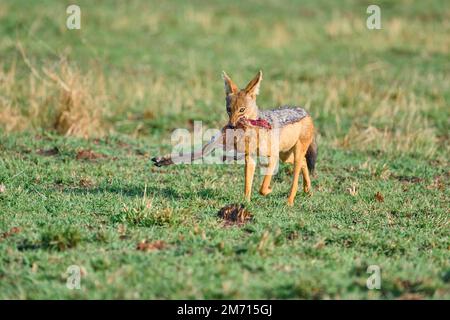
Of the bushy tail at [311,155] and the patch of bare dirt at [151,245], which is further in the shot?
the bushy tail at [311,155]

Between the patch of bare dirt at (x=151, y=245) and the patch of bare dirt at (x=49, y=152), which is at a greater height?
the patch of bare dirt at (x=49, y=152)

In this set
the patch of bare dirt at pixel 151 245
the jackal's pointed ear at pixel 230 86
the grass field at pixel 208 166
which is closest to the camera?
the grass field at pixel 208 166

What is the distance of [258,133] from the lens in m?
8.14

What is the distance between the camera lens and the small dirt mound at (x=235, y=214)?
303 inches

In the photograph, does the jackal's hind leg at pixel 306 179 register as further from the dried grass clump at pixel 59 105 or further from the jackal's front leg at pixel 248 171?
the dried grass clump at pixel 59 105

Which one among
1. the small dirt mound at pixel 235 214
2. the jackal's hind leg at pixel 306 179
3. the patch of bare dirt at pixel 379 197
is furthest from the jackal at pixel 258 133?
the patch of bare dirt at pixel 379 197

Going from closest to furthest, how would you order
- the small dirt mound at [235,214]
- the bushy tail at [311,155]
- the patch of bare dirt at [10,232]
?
the patch of bare dirt at [10,232], the small dirt mound at [235,214], the bushy tail at [311,155]

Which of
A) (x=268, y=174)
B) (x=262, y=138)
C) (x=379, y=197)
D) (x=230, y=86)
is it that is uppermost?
(x=230, y=86)

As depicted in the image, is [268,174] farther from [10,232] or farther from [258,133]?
[10,232]

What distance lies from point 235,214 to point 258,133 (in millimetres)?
945

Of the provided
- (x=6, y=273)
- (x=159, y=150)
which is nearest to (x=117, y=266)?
(x=6, y=273)

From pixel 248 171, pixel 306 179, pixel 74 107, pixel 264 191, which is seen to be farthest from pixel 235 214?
pixel 74 107

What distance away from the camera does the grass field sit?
638 centimetres

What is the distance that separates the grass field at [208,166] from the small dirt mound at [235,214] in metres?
0.14
